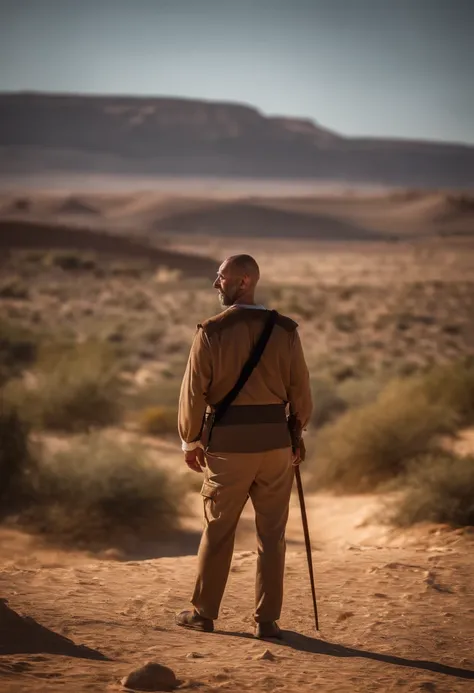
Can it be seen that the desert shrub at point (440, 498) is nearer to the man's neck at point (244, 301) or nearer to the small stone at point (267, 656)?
the small stone at point (267, 656)

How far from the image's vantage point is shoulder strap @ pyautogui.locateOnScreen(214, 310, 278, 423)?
508 centimetres

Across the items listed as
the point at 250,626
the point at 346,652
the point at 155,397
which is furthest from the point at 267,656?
the point at 155,397

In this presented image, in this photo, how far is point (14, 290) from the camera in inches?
1276

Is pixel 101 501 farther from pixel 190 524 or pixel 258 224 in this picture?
pixel 258 224

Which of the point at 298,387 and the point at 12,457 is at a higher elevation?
the point at 298,387

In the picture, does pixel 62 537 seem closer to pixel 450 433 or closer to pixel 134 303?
pixel 450 433

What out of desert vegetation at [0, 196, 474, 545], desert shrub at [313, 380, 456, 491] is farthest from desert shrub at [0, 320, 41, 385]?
desert shrub at [313, 380, 456, 491]

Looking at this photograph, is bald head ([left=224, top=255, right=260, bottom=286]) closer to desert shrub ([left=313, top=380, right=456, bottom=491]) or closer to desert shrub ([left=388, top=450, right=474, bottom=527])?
desert shrub ([left=388, top=450, right=474, bottom=527])

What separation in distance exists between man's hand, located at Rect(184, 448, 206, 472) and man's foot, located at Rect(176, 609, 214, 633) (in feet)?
2.74

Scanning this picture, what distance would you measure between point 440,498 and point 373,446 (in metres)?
2.32

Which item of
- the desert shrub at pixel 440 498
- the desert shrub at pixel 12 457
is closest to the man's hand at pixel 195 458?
the desert shrub at pixel 440 498

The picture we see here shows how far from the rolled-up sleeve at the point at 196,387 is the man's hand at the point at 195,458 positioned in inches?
2.5

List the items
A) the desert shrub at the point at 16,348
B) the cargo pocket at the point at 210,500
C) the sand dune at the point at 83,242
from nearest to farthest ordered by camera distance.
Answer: the cargo pocket at the point at 210,500 → the desert shrub at the point at 16,348 → the sand dune at the point at 83,242

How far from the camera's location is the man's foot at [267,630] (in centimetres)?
532
